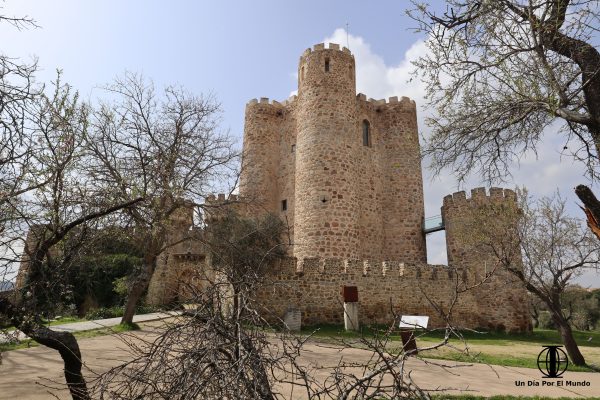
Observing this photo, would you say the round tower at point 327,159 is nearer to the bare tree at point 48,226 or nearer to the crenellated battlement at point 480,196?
the crenellated battlement at point 480,196

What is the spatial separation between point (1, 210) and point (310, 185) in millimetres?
13985

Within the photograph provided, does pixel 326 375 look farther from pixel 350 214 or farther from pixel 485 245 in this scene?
pixel 485 245

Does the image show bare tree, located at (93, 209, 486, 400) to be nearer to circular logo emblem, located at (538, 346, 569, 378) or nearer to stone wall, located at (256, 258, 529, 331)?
circular logo emblem, located at (538, 346, 569, 378)

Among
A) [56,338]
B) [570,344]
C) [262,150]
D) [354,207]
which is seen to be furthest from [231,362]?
[262,150]

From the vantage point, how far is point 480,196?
20.3m

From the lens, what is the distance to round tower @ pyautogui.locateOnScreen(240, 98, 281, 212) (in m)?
23.3

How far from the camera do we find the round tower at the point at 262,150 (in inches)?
917

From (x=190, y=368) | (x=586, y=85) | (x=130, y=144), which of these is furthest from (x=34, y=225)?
(x=586, y=85)

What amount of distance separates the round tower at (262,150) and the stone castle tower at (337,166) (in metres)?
0.06

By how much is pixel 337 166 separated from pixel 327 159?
1.88 ft

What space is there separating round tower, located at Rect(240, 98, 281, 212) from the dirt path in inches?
551

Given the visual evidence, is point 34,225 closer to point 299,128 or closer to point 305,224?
point 305,224

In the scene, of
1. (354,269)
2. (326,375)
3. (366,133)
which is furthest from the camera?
(366,133)

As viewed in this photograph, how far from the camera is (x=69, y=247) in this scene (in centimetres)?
632
